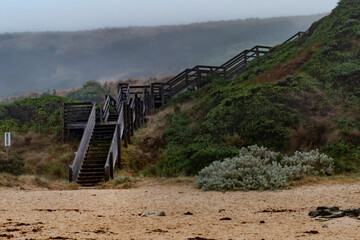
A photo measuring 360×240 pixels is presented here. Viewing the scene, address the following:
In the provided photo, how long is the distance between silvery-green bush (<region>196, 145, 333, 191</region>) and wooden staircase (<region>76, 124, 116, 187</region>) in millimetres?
4840

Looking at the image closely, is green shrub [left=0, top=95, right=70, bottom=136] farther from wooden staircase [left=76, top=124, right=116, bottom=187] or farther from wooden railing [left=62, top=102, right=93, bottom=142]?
wooden staircase [left=76, top=124, right=116, bottom=187]

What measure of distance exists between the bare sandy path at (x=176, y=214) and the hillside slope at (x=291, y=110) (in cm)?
351

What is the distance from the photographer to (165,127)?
22156 millimetres

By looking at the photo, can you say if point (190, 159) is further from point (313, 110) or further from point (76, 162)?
point (313, 110)

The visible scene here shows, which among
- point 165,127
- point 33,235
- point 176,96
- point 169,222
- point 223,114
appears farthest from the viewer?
point 176,96

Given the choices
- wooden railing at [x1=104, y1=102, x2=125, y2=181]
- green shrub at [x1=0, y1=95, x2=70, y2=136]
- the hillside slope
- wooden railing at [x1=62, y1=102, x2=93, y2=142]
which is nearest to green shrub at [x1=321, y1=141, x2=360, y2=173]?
the hillside slope

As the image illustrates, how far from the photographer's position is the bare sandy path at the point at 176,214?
18.2 feet

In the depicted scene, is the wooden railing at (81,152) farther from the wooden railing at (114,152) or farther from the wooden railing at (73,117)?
the wooden railing at (73,117)

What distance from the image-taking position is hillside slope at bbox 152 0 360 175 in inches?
578

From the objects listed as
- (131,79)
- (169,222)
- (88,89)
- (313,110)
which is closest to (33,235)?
(169,222)

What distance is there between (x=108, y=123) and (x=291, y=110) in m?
7.89

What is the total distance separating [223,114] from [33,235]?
14.1 m

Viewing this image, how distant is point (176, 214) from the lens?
773 centimetres

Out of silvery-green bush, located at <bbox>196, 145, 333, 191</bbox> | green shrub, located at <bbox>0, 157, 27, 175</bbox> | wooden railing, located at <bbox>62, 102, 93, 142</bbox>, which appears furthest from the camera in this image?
wooden railing, located at <bbox>62, 102, 93, 142</bbox>
